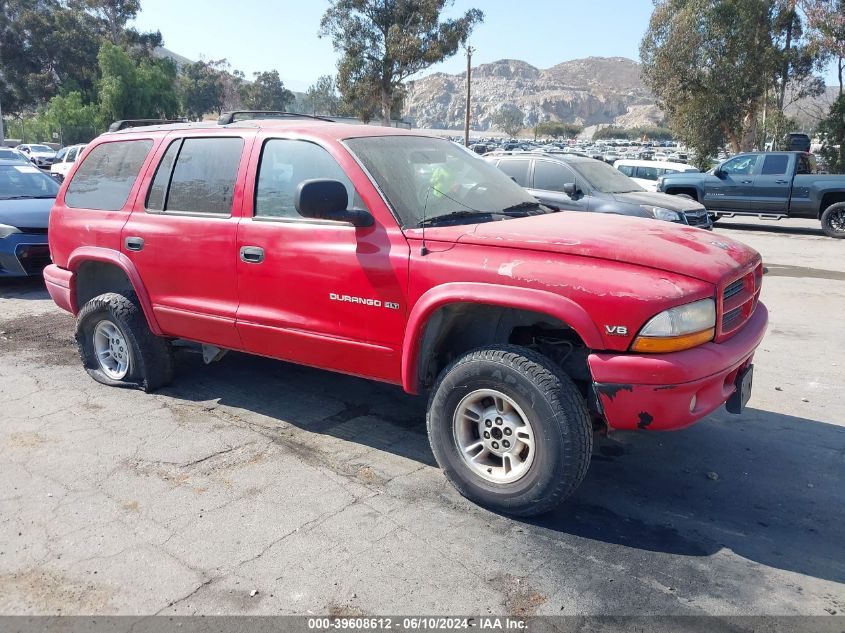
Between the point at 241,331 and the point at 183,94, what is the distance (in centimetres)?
7522

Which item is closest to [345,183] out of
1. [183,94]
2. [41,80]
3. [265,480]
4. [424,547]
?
[265,480]

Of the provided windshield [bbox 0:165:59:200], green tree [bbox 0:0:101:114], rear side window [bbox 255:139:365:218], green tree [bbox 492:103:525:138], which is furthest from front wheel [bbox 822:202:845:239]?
green tree [bbox 492:103:525:138]

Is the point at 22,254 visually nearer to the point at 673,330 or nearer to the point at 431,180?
the point at 431,180

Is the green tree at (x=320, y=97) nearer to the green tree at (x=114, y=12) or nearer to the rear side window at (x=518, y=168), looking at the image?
the green tree at (x=114, y=12)

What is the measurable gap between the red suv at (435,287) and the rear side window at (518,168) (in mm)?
6802

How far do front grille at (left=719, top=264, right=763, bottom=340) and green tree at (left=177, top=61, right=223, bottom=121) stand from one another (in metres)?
78.1

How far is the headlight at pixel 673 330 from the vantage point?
310cm

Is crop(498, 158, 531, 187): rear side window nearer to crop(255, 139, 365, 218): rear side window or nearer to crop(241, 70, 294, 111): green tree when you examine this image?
crop(255, 139, 365, 218): rear side window

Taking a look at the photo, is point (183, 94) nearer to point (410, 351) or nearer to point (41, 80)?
point (41, 80)

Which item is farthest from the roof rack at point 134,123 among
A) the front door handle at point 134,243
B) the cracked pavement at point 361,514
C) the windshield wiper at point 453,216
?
the windshield wiper at point 453,216

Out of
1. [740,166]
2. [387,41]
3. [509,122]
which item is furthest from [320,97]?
[740,166]

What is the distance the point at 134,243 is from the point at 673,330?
11.6 ft

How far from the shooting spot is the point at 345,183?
13.0 feet

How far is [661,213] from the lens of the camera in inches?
421
